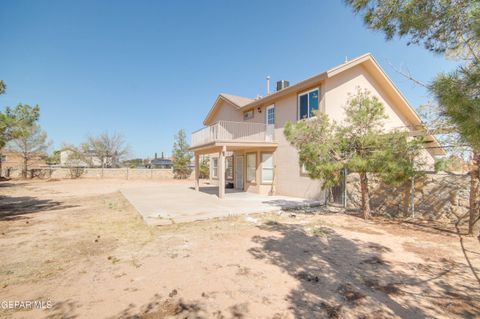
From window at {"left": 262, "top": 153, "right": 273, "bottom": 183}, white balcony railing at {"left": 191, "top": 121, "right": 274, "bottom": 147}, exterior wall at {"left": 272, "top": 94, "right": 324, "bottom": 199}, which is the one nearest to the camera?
exterior wall at {"left": 272, "top": 94, "right": 324, "bottom": 199}

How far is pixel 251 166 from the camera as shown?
14.7 metres

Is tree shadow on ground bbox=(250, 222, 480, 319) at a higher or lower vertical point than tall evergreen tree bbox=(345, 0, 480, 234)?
lower

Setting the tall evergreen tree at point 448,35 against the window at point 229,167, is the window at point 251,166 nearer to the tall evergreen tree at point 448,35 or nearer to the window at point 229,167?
the window at point 229,167

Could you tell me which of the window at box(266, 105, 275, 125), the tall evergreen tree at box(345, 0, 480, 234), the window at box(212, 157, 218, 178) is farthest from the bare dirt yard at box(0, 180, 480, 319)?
the window at box(212, 157, 218, 178)

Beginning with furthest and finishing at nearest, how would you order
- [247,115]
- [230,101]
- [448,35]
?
1. [230,101]
2. [247,115]
3. [448,35]

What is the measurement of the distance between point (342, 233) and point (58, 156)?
132ft

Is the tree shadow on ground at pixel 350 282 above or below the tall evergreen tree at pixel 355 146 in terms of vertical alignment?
below

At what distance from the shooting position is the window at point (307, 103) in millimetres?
11477

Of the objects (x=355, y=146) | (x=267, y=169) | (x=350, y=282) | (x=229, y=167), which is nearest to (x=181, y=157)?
(x=229, y=167)

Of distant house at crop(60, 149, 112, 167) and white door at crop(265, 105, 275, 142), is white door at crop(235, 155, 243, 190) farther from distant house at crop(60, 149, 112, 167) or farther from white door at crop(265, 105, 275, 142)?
distant house at crop(60, 149, 112, 167)

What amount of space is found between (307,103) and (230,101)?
24.4 feet

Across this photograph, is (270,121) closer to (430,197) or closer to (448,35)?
(430,197)

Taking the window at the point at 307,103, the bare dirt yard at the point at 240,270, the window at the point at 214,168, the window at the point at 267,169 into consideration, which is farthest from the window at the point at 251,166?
the window at the point at 214,168

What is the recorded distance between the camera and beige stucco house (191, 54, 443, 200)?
37.2 feet
